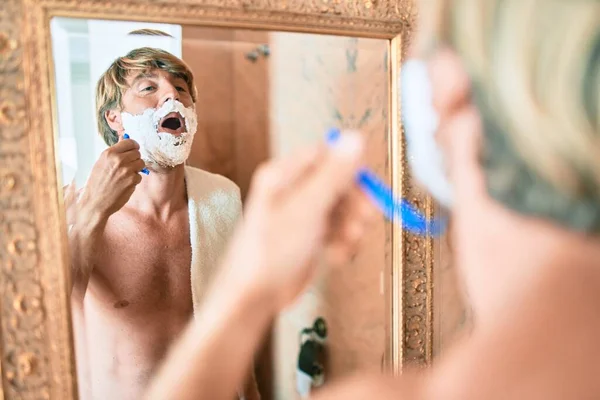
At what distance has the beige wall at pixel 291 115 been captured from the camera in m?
0.76

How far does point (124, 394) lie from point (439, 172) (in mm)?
560

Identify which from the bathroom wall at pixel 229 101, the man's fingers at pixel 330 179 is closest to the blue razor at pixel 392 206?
the man's fingers at pixel 330 179

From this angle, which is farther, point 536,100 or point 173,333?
point 173,333

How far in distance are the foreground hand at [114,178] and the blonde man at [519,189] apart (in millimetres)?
412

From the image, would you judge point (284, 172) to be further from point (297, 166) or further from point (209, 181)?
point (209, 181)

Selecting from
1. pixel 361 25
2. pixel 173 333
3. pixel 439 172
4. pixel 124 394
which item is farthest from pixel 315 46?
pixel 124 394

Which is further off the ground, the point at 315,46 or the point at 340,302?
the point at 315,46

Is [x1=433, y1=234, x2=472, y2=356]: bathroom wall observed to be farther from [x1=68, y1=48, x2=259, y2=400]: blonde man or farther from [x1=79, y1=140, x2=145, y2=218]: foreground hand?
[x1=79, y1=140, x2=145, y2=218]: foreground hand

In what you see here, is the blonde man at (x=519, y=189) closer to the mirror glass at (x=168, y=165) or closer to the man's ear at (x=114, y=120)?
the mirror glass at (x=168, y=165)

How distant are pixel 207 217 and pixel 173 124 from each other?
147mm

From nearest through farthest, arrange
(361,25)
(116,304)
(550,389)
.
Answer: (550,389) < (116,304) < (361,25)

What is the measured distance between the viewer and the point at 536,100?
1.40 ft

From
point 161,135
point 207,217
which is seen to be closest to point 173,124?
point 161,135

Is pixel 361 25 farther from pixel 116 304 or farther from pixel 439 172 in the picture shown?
pixel 116 304
